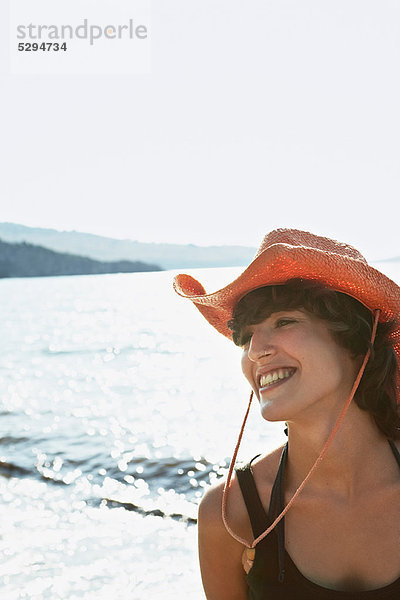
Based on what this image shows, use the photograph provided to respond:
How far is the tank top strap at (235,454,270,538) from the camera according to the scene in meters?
2.53

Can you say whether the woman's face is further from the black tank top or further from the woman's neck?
the black tank top

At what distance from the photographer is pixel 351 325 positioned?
2525 mm

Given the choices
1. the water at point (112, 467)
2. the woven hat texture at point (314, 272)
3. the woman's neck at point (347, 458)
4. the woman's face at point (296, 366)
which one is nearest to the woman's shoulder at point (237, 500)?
the woman's neck at point (347, 458)

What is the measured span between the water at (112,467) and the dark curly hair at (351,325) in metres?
0.52

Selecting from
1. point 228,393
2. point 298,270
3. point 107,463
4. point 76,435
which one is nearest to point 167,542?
point 107,463

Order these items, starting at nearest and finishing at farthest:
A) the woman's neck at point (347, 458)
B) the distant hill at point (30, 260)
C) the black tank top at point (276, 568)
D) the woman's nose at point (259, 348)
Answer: the black tank top at point (276, 568), the woman's nose at point (259, 348), the woman's neck at point (347, 458), the distant hill at point (30, 260)

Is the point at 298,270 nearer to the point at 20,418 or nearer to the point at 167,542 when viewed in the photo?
the point at 167,542

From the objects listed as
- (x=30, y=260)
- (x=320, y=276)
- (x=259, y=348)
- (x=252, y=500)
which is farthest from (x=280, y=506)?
(x=30, y=260)

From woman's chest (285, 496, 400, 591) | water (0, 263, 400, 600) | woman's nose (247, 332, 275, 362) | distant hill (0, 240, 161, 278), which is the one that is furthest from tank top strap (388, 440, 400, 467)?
distant hill (0, 240, 161, 278)

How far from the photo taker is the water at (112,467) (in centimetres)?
553

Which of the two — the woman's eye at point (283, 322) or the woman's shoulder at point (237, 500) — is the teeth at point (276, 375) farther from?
the woman's shoulder at point (237, 500)

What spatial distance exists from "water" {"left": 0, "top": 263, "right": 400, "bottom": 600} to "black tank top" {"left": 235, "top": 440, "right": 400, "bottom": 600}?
0.97 metres

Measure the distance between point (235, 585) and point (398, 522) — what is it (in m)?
0.73

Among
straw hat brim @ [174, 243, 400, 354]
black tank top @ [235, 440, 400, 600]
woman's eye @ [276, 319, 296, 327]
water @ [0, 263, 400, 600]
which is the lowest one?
→ water @ [0, 263, 400, 600]
